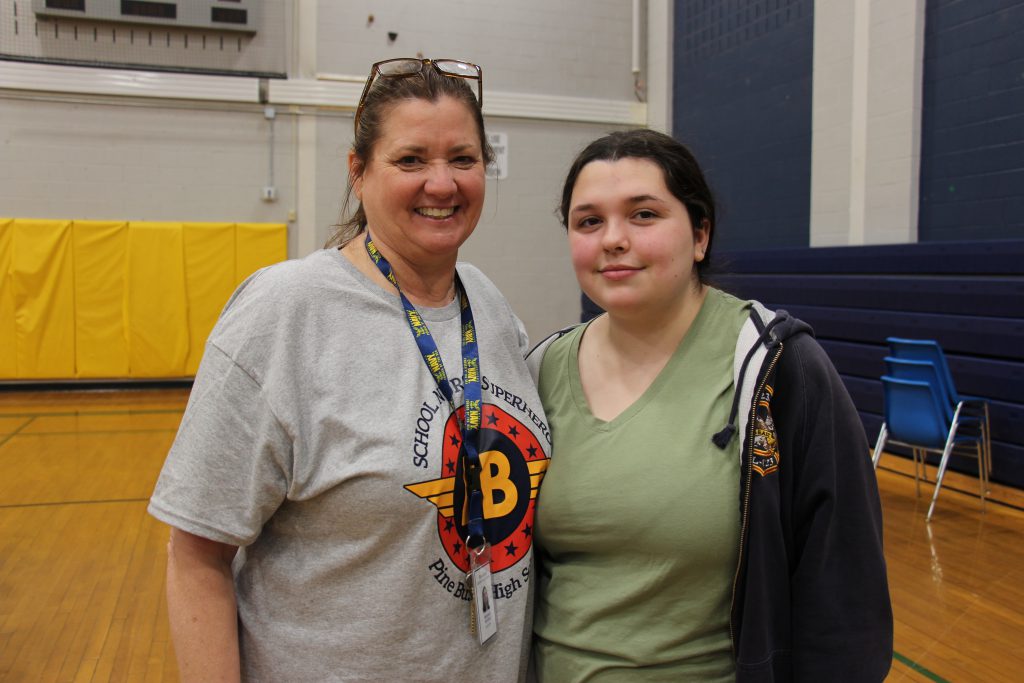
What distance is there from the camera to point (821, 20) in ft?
20.7

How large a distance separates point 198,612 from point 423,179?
2.19ft

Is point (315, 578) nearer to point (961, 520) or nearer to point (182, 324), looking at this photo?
point (961, 520)

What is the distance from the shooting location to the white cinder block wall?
792cm

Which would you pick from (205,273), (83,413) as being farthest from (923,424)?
(205,273)

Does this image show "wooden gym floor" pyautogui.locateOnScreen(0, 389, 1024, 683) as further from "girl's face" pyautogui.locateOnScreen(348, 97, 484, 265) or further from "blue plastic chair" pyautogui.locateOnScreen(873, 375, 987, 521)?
"girl's face" pyautogui.locateOnScreen(348, 97, 484, 265)

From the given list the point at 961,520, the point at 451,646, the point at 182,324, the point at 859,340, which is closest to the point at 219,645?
the point at 451,646

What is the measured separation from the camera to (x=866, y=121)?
5883 mm

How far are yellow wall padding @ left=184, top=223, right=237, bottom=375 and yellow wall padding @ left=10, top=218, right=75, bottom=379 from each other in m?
1.11

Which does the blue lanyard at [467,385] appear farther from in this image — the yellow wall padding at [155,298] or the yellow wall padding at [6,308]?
the yellow wall padding at [6,308]

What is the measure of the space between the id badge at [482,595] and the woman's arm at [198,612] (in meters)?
0.33

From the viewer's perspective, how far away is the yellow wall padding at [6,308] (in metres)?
7.72

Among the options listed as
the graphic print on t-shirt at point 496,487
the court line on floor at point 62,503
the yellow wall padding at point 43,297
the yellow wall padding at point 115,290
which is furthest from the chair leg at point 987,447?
the yellow wall padding at point 43,297

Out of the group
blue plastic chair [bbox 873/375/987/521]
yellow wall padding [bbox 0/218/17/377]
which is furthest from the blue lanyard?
yellow wall padding [bbox 0/218/17/377]

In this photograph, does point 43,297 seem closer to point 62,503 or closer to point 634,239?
point 62,503
